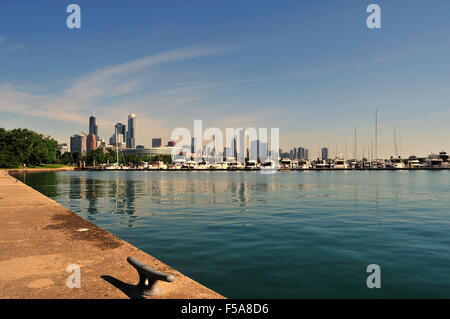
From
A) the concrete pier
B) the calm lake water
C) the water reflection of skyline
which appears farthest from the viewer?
the water reflection of skyline

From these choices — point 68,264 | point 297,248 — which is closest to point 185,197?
point 297,248

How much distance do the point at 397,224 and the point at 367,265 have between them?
11.6m

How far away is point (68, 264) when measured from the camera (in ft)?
32.0

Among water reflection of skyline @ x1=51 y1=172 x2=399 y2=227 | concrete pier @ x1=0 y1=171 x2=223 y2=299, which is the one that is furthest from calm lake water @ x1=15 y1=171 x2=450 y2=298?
water reflection of skyline @ x1=51 y1=172 x2=399 y2=227

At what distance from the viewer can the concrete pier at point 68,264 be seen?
7.72m

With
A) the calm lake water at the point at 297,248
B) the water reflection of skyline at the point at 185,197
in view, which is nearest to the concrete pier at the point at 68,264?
the calm lake water at the point at 297,248

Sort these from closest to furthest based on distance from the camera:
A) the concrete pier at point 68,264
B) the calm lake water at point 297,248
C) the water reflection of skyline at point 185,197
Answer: the concrete pier at point 68,264
the calm lake water at point 297,248
the water reflection of skyline at point 185,197

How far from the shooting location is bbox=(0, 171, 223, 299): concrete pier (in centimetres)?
772

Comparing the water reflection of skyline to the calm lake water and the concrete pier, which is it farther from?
the concrete pier

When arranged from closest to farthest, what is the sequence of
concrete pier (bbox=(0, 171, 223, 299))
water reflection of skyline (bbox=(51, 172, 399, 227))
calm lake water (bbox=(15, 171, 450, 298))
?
concrete pier (bbox=(0, 171, 223, 299)) → calm lake water (bbox=(15, 171, 450, 298)) → water reflection of skyline (bbox=(51, 172, 399, 227))

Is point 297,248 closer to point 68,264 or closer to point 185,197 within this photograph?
point 68,264

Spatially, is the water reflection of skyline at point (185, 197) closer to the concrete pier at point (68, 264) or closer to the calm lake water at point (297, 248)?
the calm lake water at point (297, 248)

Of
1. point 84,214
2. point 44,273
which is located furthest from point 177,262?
point 84,214
